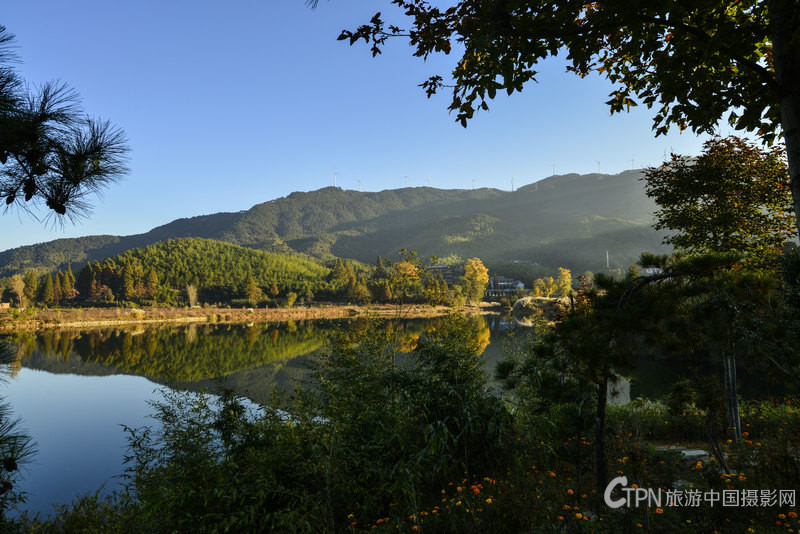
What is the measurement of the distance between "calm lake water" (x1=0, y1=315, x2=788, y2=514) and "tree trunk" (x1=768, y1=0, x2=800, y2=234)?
203 centimetres

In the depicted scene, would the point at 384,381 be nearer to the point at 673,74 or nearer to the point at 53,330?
the point at 673,74

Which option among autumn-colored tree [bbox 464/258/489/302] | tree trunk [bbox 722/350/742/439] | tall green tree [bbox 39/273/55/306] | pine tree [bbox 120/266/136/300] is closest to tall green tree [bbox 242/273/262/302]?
pine tree [bbox 120/266/136/300]

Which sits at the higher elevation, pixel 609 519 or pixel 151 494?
pixel 151 494

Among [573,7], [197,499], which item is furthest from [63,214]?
[573,7]

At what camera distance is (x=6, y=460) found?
6.94 feet

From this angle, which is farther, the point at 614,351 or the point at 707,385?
the point at 707,385

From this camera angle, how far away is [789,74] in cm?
196

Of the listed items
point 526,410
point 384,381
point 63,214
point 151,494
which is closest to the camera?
point 151,494

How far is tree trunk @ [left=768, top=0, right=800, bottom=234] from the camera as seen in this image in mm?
1887

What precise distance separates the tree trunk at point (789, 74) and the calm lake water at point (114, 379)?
203 cm

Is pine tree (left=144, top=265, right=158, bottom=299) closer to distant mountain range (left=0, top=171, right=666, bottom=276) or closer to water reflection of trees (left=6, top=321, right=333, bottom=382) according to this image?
water reflection of trees (left=6, top=321, right=333, bottom=382)

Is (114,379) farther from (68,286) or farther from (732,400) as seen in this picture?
(68,286)

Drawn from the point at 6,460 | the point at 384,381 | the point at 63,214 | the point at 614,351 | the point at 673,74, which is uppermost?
the point at 673,74

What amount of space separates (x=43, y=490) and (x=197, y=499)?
23.0ft
